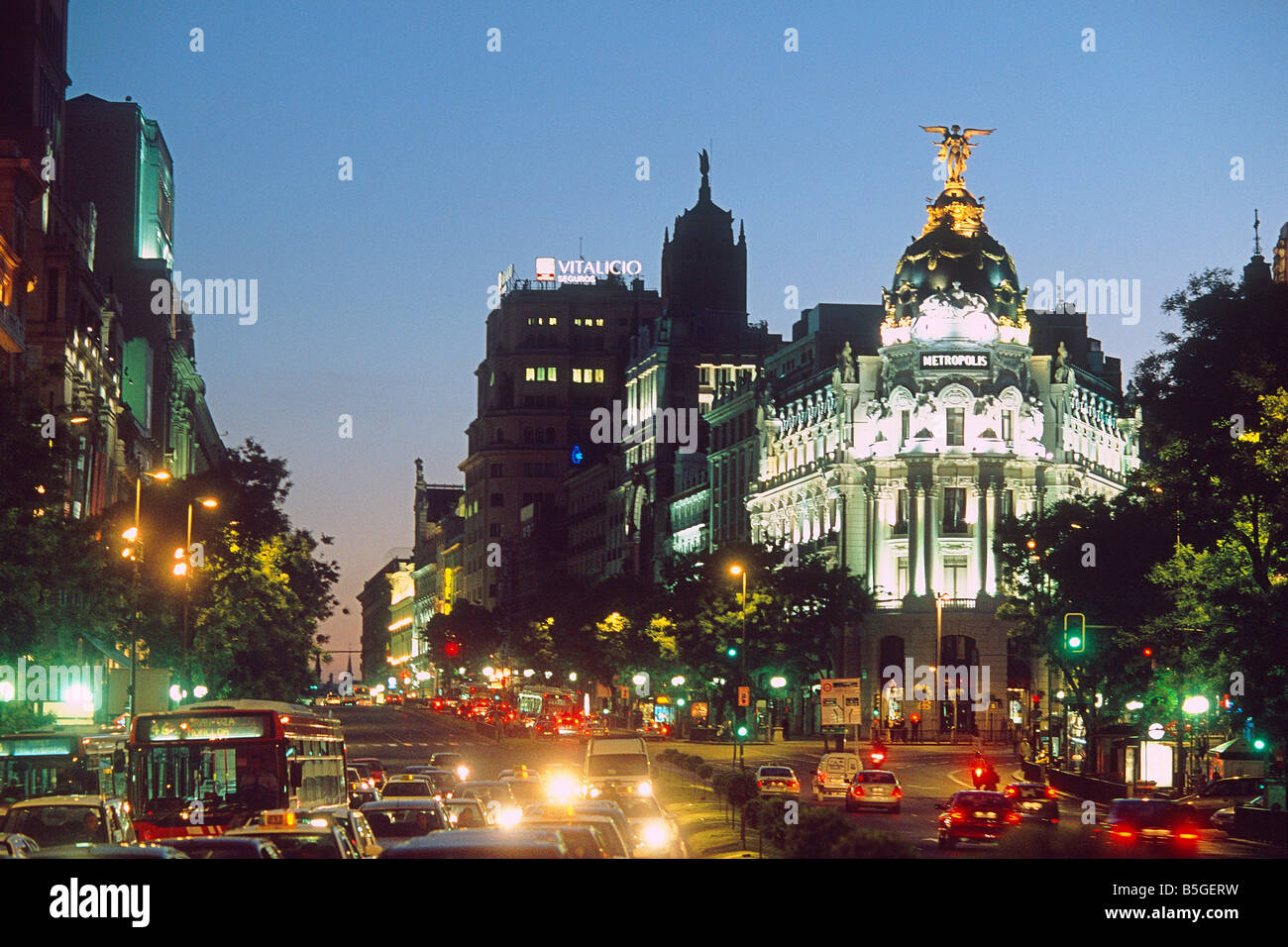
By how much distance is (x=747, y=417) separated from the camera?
144125 mm

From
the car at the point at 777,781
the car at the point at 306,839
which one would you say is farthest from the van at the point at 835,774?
the car at the point at 306,839

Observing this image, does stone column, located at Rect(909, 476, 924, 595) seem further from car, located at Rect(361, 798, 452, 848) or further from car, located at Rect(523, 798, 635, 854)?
car, located at Rect(361, 798, 452, 848)

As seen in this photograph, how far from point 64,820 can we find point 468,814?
8100 mm

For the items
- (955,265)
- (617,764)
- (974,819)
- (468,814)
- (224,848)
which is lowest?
(974,819)

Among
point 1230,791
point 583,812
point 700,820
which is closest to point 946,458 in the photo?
point 1230,791

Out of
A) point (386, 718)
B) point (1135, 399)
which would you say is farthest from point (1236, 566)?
point (386, 718)

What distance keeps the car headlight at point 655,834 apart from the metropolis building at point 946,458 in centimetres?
8208

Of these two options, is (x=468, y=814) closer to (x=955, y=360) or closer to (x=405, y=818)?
(x=405, y=818)

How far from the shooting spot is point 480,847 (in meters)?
16.2

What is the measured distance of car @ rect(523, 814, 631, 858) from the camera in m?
22.9

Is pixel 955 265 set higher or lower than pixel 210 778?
higher

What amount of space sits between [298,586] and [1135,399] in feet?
173
